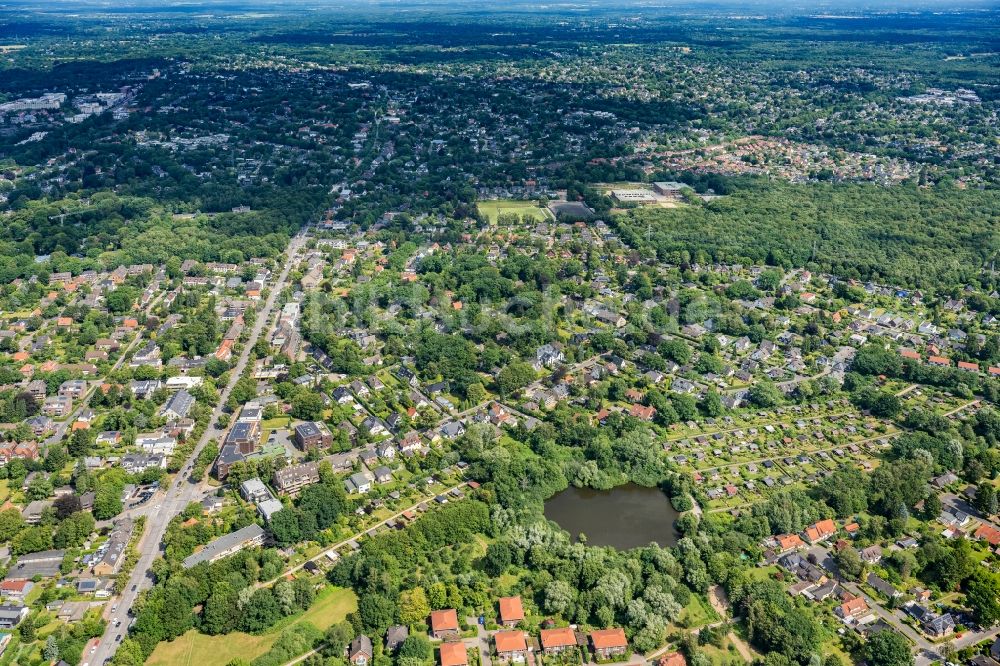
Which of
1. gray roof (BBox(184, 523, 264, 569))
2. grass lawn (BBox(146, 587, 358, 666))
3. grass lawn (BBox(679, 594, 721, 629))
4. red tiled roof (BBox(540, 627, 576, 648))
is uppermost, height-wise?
gray roof (BBox(184, 523, 264, 569))

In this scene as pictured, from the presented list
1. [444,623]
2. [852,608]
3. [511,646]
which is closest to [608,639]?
[511,646]

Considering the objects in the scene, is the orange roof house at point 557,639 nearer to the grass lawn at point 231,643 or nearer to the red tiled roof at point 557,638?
the red tiled roof at point 557,638

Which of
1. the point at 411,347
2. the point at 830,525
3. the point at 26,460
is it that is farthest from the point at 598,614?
the point at 26,460

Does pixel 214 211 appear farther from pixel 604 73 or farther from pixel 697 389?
pixel 604 73

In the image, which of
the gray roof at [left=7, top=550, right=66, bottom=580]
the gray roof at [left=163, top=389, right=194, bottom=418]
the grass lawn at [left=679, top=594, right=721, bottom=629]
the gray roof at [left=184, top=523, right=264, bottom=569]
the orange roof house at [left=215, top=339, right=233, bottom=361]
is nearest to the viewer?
the grass lawn at [left=679, top=594, right=721, bottom=629]

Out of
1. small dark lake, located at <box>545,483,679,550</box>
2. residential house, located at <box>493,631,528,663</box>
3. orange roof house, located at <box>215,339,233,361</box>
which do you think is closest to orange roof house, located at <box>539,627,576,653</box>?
residential house, located at <box>493,631,528,663</box>

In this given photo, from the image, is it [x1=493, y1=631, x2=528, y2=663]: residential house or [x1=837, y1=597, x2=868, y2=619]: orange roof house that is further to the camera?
[x1=837, y1=597, x2=868, y2=619]: orange roof house

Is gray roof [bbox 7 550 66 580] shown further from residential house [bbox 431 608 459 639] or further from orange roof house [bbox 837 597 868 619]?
orange roof house [bbox 837 597 868 619]
